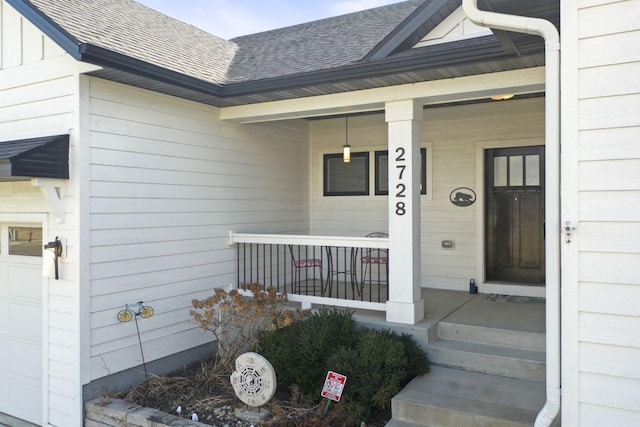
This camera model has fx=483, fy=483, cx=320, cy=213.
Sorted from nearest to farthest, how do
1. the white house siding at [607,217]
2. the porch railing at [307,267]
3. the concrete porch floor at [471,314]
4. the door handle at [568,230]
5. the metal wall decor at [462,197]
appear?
the white house siding at [607,217]
the door handle at [568,230]
the concrete porch floor at [471,314]
the porch railing at [307,267]
the metal wall decor at [462,197]

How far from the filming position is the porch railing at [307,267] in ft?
17.4

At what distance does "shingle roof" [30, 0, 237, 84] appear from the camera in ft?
14.7

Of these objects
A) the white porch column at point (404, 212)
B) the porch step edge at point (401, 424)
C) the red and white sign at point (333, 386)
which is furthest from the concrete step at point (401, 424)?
the white porch column at point (404, 212)

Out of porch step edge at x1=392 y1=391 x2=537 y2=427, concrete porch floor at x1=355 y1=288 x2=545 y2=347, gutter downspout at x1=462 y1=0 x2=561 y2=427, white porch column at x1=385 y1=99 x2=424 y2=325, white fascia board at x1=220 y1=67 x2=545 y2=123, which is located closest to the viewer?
gutter downspout at x1=462 y1=0 x2=561 y2=427

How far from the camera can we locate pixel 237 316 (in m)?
5.02

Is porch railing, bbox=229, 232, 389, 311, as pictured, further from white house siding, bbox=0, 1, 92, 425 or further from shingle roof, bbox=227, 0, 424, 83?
white house siding, bbox=0, 1, 92, 425

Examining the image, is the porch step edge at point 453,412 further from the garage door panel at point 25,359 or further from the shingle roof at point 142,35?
the shingle roof at point 142,35

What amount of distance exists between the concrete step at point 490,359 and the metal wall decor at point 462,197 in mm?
2387

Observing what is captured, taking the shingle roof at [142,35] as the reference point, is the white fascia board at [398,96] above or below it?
below

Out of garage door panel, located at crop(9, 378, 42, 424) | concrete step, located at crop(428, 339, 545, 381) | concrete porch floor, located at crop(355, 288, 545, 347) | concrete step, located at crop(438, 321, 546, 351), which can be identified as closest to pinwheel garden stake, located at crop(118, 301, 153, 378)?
garage door panel, located at crop(9, 378, 42, 424)

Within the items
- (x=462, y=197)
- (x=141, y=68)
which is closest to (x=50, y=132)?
(x=141, y=68)

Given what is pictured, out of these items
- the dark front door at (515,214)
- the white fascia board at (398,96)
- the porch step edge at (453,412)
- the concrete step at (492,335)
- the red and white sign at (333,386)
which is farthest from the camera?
the dark front door at (515,214)

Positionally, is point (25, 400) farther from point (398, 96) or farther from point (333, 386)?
point (398, 96)

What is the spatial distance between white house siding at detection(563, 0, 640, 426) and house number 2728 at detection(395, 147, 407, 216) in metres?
2.43
